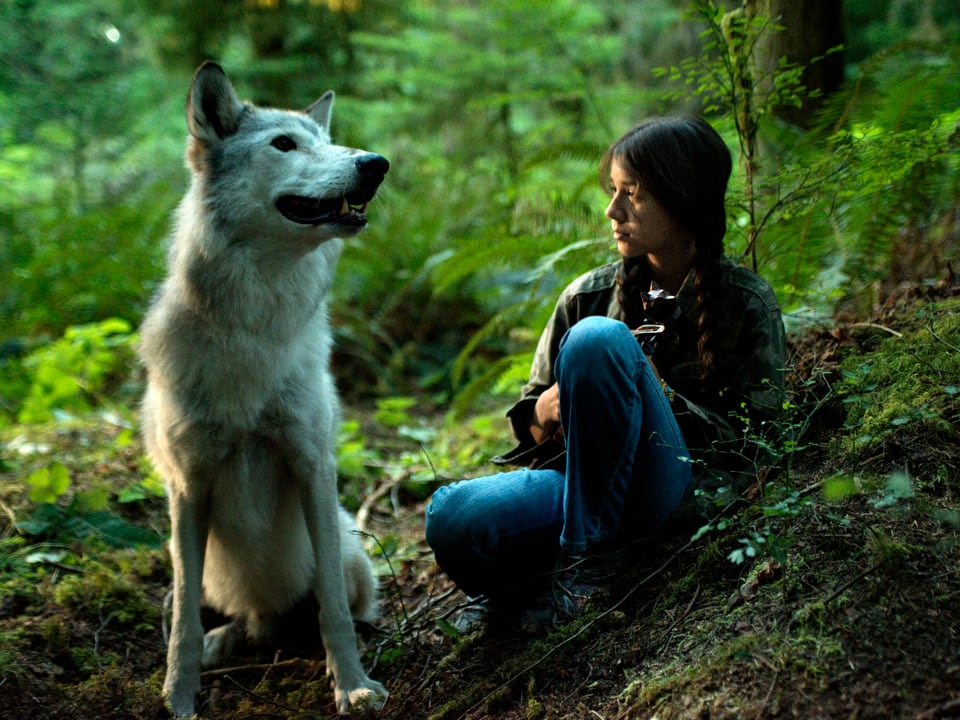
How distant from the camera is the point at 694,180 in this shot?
2695 millimetres

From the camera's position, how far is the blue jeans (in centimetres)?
244

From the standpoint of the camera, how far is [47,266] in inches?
278

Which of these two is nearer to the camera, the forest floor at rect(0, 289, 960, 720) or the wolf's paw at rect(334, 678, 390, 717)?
the forest floor at rect(0, 289, 960, 720)

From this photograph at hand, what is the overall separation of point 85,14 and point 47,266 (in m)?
3.30

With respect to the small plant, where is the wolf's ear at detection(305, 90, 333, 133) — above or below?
above

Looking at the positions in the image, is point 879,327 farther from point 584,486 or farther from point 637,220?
point 584,486

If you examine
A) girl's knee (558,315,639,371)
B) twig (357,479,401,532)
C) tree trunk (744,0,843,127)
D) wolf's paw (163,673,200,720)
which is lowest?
twig (357,479,401,532)

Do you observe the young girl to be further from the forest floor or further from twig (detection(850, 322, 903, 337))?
twig (detection(850, 322, 903, 337))

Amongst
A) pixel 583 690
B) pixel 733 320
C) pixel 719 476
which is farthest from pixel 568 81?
pixel 583 690

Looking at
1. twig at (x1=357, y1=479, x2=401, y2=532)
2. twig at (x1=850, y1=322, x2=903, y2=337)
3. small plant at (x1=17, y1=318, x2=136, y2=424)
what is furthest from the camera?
small plant at (x1=17, y1=318, x2=136, y2=424)

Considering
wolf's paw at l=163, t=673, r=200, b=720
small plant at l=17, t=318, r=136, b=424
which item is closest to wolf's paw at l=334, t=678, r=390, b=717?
wolf's paw at l=163, t=673, r=200, b=720

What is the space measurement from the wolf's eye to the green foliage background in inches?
51.6

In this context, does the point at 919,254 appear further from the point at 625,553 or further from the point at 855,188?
the point at 625,553

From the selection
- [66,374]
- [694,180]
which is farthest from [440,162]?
[694,180]
